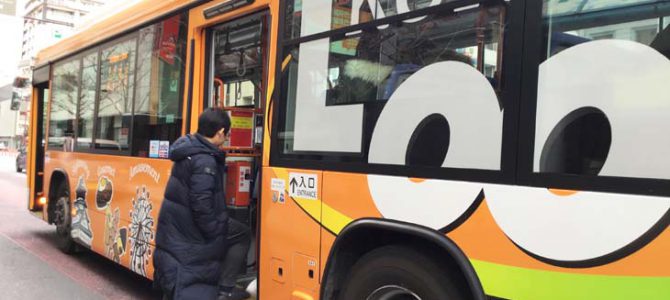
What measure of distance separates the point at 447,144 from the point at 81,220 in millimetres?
5418

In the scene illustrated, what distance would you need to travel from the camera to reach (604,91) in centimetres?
191

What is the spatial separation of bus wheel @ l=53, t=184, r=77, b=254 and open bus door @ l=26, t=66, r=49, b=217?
137 cm

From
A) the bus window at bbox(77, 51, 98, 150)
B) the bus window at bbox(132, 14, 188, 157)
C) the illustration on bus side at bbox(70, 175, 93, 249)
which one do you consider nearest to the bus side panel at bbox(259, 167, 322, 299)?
the bus window at bbox(132, 14, 188, 157)

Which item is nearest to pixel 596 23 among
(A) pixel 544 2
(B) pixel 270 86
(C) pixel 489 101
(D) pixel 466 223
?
(A) pixel 544 2

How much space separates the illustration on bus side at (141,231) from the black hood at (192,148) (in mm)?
1483

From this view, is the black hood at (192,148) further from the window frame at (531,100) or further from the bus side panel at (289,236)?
the window frame at (531,100)

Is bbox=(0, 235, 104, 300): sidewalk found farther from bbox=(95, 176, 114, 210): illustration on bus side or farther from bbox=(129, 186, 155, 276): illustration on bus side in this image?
bbox=(95, 176, 114, 210): illustration on bus side

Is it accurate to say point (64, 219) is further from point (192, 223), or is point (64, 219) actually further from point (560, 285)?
point (560, 285)

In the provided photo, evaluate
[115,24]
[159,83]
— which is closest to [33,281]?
[159,83]

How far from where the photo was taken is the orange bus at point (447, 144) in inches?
72.7

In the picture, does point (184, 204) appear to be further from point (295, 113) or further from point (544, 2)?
point (544, 2)

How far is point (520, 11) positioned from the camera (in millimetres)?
2164

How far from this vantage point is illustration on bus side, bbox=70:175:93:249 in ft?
20.1

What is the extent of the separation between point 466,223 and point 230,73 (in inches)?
123
